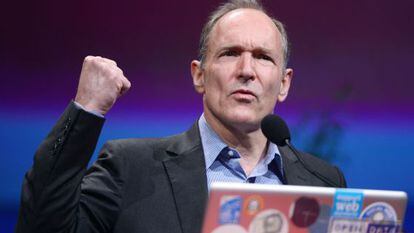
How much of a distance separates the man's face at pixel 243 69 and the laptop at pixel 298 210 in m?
0.65

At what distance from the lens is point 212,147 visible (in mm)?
1711

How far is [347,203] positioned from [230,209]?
0.21 meters

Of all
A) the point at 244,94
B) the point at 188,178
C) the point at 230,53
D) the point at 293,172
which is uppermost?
the point at 230,53

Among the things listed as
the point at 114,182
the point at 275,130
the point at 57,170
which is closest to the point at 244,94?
the point at 275,130

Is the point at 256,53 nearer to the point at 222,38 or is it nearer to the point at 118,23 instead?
the point at 222,38

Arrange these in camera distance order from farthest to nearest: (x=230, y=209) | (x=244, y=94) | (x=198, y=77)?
(x=198, y=77), (x=244, y=94), (x=230, y=209)

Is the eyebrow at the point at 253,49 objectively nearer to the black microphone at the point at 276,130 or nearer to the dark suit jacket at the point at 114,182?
the dark suit jacket at the point at 114,182

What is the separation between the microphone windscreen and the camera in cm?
141

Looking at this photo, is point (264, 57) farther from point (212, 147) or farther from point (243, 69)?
point (212, 147)

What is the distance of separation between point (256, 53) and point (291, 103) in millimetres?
885

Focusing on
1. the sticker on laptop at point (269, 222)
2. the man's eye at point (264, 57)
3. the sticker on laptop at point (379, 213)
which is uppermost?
the man's eye at point (264, 57)

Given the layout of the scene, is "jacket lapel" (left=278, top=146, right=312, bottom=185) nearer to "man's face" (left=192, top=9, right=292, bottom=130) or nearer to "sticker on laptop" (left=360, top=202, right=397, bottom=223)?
"man's face" (left=192, top=9, right=292, bottom=130)

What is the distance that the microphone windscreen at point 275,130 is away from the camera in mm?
1408

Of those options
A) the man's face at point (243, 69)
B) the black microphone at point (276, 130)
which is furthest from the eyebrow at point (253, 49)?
the black microphone at point (276, 130)
